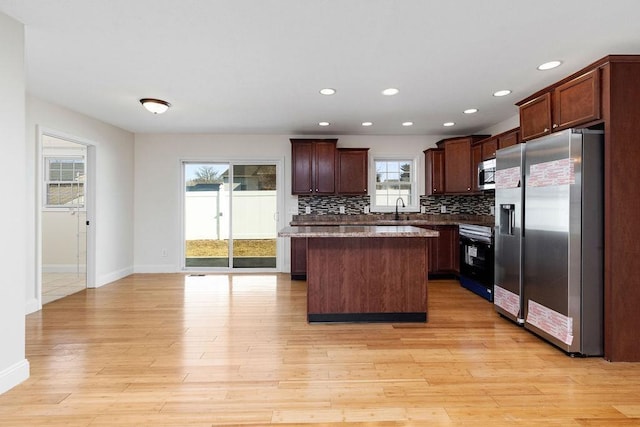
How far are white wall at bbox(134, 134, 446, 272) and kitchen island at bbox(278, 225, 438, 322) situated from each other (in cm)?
261

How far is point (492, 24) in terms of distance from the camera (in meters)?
2.32

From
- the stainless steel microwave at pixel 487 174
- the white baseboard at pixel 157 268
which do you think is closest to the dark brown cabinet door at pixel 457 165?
the stainless steel microwave at pixel 487 174

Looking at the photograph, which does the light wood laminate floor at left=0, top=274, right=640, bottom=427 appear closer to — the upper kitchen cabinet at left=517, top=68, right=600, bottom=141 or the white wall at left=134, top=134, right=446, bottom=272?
the upper kitchen cabinet at left=517, top=68, right=600, bottom=141

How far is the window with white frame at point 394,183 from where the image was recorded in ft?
19.8

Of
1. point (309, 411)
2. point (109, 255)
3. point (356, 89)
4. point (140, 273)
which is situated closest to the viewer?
point (309, 411)

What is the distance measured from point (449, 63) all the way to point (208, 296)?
3.80 meters

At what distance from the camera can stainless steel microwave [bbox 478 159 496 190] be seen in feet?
14.6

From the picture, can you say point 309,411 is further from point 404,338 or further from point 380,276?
point 380,276

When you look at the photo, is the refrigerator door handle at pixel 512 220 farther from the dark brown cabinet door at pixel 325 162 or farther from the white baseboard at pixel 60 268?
the white baseboard at pixel 60 268

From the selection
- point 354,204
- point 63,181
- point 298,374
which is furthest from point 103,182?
point 298,374

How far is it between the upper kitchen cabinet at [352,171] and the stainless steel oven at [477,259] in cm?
172

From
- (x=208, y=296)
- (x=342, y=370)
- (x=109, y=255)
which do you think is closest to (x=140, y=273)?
(x=109, y=255)

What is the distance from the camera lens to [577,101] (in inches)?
108

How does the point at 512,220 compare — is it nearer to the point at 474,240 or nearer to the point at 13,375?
the point at 474,240
